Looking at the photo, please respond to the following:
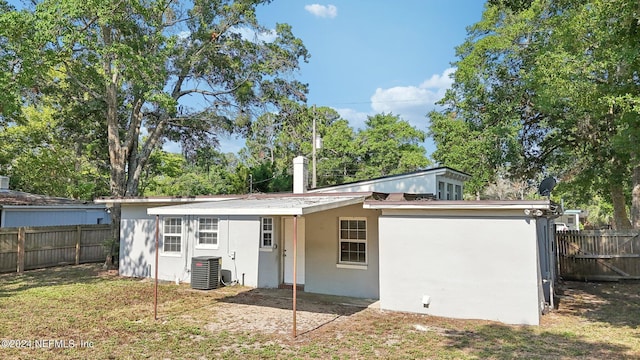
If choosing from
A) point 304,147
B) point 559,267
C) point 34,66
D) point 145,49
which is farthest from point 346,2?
point 304,147

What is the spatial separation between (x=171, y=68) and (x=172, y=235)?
27.1ft

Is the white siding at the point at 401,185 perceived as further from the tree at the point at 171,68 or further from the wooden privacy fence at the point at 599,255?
the tree at the point at 171,68

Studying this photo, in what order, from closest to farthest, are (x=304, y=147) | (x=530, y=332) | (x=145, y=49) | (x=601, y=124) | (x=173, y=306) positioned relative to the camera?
(x=530, y=332), (x=173, y=306), (x=145, y=49), (x=601, y=124), (x=304, y=147)

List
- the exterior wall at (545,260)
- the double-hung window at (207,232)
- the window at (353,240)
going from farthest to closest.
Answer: the double-hung window at (207,232) → the window at (353,240) → the exterior wall at (545,260)

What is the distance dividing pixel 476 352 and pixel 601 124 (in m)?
15.1

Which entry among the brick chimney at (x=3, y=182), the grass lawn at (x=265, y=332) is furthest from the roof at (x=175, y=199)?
the brick chimney at (x=3, y=182)

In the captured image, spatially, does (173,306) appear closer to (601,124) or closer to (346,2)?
(346,2)

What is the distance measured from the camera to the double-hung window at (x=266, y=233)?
1170cm

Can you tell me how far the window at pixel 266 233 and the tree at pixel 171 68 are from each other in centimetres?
605

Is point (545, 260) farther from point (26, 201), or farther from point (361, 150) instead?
point (361, 150)

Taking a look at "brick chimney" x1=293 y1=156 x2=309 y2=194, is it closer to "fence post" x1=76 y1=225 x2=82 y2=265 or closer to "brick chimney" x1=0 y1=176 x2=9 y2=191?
"fence post" x1=76 y1=225 x2=82 y2=265

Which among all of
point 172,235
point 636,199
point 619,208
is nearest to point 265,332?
point 172,235

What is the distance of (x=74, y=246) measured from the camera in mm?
16250

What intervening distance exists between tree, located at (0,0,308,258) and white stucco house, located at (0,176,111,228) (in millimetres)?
4012
